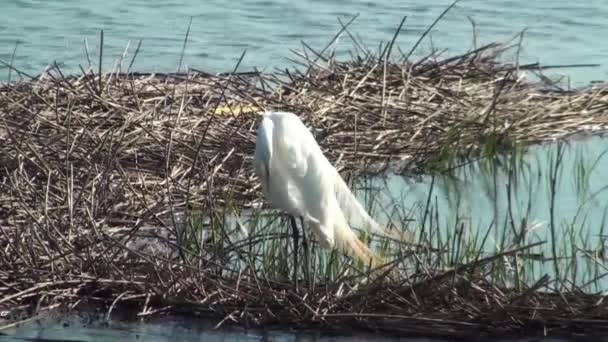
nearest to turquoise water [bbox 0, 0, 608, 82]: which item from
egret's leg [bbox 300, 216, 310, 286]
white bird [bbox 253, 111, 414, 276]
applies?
white bird [bbox 253, 111, 414, 276]

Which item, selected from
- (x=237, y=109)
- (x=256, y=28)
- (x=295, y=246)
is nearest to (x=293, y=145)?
(x=295, y=246)

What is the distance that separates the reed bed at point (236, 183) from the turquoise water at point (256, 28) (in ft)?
5.44

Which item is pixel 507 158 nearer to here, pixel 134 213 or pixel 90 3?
pixel 134 213

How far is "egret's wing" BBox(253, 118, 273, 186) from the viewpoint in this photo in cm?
535

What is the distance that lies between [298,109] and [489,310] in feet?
8.71

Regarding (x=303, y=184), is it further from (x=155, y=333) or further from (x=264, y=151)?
(x=155, y=333)

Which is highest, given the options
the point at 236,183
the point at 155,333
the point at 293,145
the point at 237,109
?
the point at 293,145

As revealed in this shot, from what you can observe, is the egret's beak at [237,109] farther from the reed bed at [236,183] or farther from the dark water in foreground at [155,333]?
the dark water in foreground at [155,333]

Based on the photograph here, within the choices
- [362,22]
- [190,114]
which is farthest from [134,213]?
[362,22]

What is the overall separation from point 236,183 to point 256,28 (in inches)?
222

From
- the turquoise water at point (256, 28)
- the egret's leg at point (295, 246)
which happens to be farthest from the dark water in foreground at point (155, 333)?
the turquoise water at point (256, 28)

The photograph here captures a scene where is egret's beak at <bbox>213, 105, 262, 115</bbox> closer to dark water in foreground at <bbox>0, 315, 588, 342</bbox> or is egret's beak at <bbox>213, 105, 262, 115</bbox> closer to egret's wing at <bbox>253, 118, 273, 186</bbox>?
egret's wing at <bbox>253, 118, 273, 186</bbox>

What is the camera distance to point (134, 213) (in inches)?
233

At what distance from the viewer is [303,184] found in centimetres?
555
